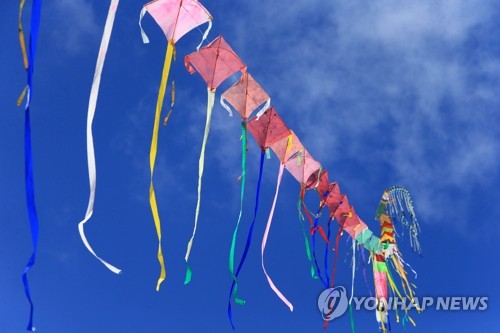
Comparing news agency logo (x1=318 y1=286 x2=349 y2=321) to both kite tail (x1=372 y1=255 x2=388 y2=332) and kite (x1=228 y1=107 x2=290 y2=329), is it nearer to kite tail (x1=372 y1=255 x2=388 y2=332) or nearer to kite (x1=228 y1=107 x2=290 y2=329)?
kite tail (x1=372 y1=255 x2=388 y2=332)

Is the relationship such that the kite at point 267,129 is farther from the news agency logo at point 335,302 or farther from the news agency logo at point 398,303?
the news agency logo at point 335,302

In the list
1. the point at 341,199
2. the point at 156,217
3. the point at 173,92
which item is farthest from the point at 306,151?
the point at 156,217

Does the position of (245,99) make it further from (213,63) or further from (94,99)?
(94,99)

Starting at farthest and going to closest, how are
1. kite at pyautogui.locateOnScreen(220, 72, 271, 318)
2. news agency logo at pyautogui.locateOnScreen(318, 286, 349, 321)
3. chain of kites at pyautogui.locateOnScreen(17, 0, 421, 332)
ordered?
1. news agency logo at pyautogui.locateOnScreen(318, 286, 349, 321)
2. kite at pyautogui.locateOnScreen(220, 72, 271, 318)
3. chain of kites at pyautogui.locateOnScreen(17, 0, 421, 332)

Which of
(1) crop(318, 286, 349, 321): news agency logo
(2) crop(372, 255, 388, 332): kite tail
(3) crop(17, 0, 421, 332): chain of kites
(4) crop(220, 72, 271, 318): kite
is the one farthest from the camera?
(1) crop(318, 286, 349, 321): news agency logo

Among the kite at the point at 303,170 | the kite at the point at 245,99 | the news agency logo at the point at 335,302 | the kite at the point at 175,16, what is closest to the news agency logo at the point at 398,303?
the news agency logo at the point at 335,302

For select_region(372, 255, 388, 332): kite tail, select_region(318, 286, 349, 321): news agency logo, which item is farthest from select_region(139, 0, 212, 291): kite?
select_region(318, 286, 349, 321): news agency logo

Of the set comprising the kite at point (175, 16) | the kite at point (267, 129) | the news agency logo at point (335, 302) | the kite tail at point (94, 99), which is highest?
the news agency logo at point (335, 302)

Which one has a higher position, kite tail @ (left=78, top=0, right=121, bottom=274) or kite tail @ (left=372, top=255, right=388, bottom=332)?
kite tail @ (left=372, top=255, right=388, bottom=332)

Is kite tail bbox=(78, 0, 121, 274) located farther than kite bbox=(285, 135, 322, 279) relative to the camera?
No

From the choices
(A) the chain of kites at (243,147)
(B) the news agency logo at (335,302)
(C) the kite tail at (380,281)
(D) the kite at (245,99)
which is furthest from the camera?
(B) the news agency logo at (335,302)

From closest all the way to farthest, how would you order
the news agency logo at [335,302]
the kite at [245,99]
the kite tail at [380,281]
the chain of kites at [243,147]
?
the chain of kites at [243,147], the kite at [245,99], the kite tail at [380,281], the news agency logo at [335,302]

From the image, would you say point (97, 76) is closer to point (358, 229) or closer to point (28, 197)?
point (28, 197)

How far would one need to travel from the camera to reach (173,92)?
24.8 feet
